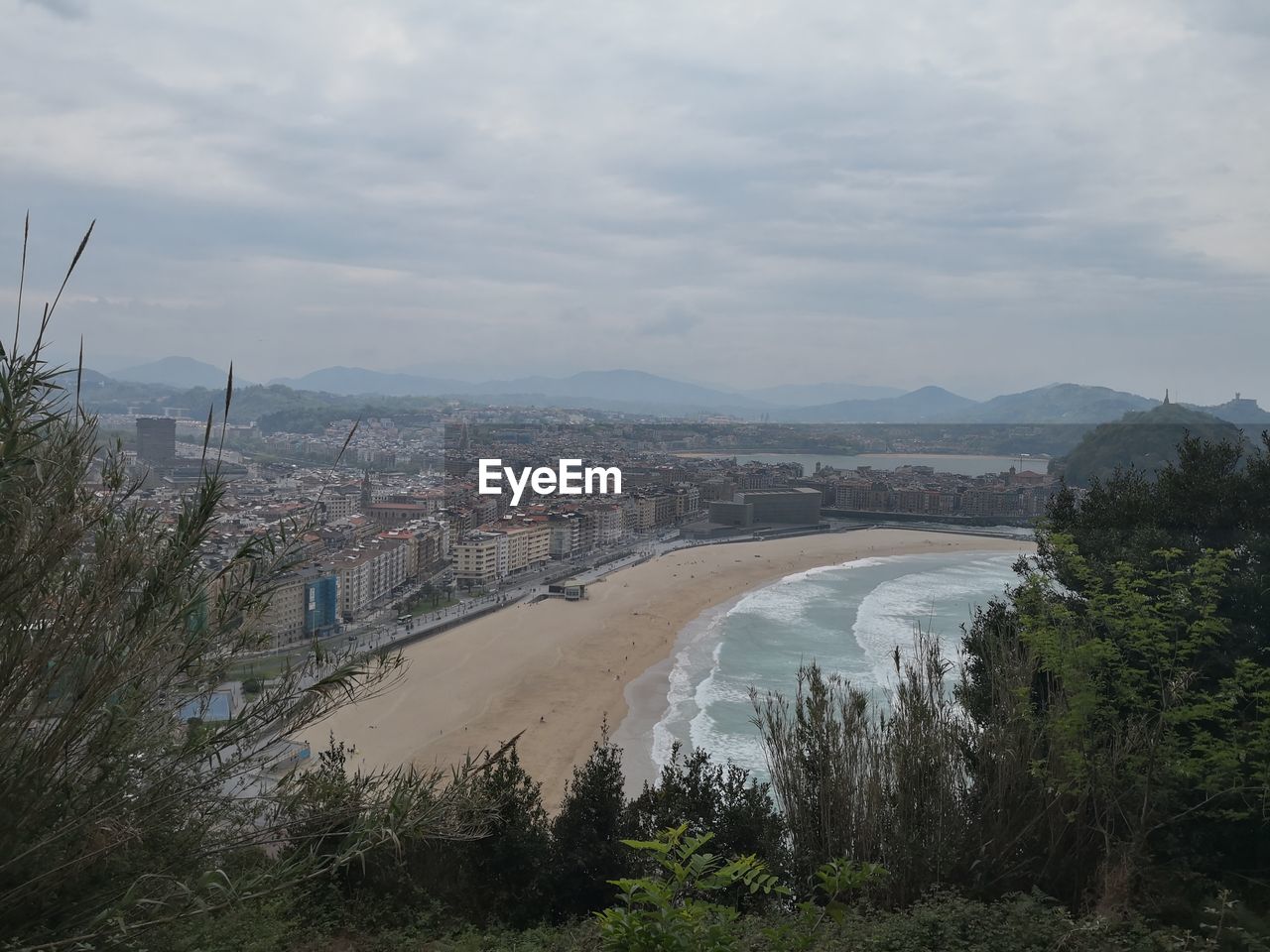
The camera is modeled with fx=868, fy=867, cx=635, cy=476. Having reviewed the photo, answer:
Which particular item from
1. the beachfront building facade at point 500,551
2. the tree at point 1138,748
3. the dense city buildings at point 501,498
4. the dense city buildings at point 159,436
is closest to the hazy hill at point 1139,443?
the dense city buildings at point 501,498

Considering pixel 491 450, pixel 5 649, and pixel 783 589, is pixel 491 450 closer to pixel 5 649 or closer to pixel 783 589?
pixel 783 589

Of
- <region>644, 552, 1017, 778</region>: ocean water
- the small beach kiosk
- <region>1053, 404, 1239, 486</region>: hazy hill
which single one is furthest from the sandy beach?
<region>1053, 404, 1239, 486</region>: hazy hill

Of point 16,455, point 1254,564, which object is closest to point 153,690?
point 16,455

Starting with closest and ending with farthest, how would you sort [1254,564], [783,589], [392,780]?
[392,780] → [1254,564] → [783,589]

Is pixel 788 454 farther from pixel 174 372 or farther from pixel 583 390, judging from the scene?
pixel 583 390

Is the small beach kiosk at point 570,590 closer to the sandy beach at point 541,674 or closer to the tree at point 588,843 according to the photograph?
the sandy beach at point 541,674

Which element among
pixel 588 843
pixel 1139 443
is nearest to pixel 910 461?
pixel 1139 443
